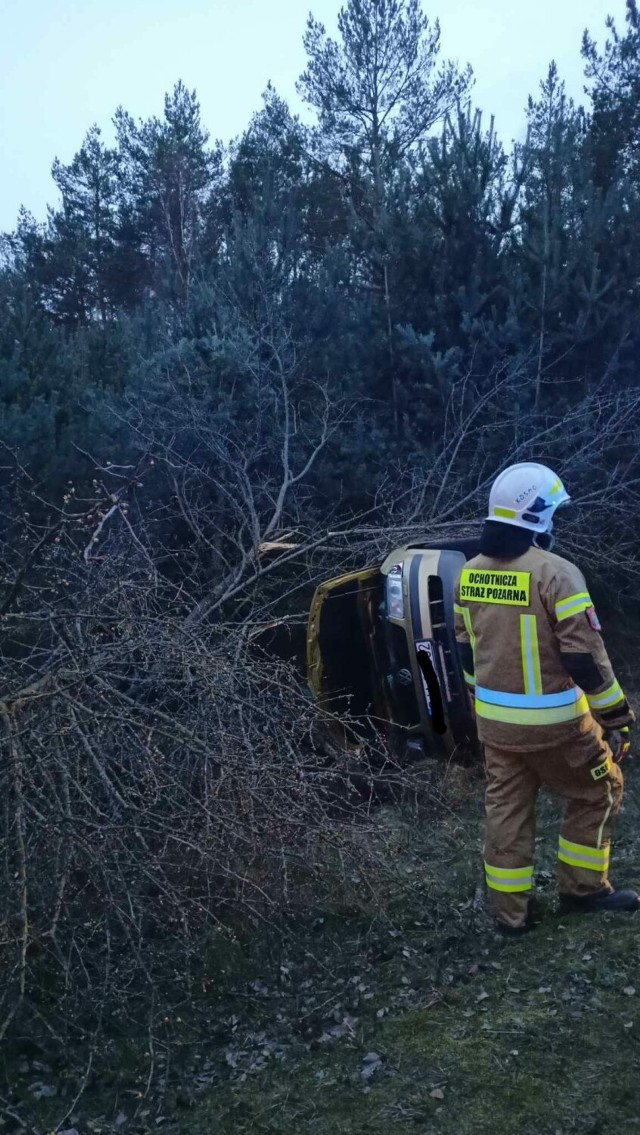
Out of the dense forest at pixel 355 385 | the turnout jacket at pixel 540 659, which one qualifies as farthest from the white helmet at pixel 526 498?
the dense forest at pixel 355 385

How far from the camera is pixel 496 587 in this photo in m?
3.81

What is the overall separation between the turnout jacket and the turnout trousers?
0.42 ft

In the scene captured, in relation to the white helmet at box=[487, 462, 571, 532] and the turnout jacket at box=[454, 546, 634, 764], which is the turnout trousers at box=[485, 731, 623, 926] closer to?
the turnout jacket at box=[454, 546, 634, 764]

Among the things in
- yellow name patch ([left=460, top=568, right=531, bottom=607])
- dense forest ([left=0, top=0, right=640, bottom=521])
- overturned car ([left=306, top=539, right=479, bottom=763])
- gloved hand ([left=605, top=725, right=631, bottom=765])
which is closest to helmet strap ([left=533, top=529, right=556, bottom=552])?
yellow name patch ([left=460, top=568, right=531, bottom=607])

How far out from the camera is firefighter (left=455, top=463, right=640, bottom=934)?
368cm

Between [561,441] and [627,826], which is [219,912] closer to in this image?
[627,826]

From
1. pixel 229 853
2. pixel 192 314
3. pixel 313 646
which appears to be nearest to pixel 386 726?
pixel 313 646

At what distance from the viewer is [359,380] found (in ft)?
27.8

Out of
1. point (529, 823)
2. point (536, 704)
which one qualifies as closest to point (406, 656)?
point (529, 823)

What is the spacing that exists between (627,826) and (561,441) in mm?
3649

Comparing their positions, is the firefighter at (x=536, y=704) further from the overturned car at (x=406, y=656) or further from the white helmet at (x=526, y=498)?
the overturned car at (x=406, y=656)

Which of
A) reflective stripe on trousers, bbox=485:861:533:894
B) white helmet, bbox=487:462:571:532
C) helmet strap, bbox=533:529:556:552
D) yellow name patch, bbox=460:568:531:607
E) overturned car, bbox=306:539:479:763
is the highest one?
white helmet, bbox=487:462:571:532

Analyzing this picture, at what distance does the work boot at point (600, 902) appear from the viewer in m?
3.87

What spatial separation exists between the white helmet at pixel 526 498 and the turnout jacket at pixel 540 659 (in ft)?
0.41
